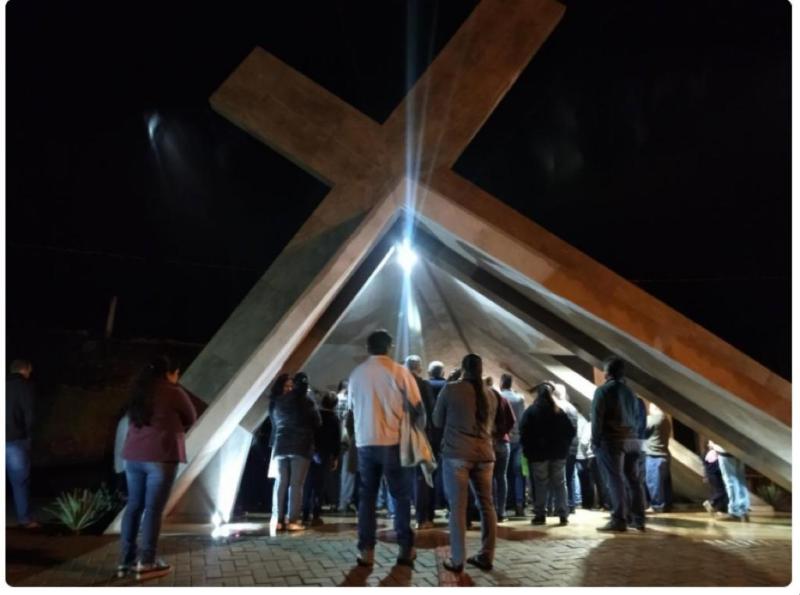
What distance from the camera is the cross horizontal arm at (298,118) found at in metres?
6.84

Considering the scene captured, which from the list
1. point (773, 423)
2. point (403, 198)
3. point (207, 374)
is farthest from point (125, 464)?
point (773, 423)

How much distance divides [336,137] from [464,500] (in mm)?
4350

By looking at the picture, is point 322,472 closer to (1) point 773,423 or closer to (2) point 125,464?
(2) point 125,464

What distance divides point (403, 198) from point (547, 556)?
383 cm

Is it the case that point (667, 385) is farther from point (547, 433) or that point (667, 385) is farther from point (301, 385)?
point (301, 385)

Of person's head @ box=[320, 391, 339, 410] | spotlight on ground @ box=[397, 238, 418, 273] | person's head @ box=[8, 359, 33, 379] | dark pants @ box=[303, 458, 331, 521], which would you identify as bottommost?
dark pants @ box=[303, 458, 331, 521]

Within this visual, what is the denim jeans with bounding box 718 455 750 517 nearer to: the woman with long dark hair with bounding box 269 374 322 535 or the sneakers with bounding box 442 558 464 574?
the sneakers with bounding box 442 558 464 574

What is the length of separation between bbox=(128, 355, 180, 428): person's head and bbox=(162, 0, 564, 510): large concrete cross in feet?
4.20

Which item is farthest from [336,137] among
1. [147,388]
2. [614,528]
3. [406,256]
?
[614,528]

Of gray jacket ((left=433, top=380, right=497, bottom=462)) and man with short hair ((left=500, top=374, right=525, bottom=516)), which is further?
man with short hair ((left=500, top=374, right=525, bottom=516))

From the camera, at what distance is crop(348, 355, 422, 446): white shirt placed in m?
4.51

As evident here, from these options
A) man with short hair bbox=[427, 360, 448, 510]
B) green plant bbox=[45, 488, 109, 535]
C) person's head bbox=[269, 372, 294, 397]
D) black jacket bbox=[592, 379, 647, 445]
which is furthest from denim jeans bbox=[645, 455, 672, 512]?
green plant bbox=[45, 488, 109, 535]

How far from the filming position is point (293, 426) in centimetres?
625

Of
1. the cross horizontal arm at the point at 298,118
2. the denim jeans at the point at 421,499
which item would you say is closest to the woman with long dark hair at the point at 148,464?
the denim jeans at the point at 421,499
